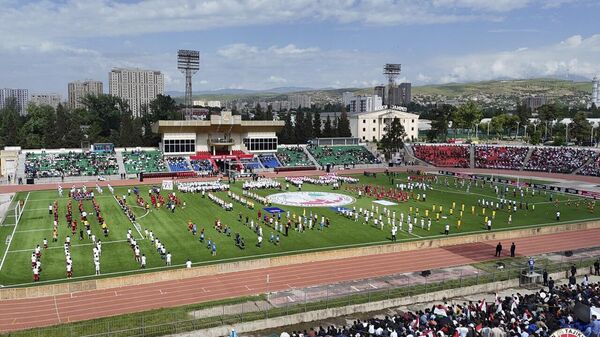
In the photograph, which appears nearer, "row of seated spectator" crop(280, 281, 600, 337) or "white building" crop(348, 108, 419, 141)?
"row of seated spectator" crop(280, 281, 600, 337)

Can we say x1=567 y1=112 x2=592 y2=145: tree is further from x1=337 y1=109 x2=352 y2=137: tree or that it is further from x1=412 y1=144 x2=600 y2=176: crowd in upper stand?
x1=337 y1=109 x2=352 y2=137: tree

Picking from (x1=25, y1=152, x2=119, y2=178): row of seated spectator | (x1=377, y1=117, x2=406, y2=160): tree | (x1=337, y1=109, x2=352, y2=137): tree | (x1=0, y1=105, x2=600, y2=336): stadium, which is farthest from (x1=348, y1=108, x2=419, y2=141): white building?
(x1=25, y1=152, x2=119, y2=178): row of seated spectator

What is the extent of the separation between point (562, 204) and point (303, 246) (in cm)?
2887

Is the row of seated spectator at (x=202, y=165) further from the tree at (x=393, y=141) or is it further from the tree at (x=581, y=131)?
the tree at (x=581, y=131)

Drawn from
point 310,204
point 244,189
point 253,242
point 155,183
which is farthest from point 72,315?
point 155,183

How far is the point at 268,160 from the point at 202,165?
33.5ft

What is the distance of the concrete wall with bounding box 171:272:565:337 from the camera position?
65.9ft

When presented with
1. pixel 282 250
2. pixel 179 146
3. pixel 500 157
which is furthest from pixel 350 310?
pixel 500 157

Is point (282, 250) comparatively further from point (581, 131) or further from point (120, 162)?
point (581, 131)

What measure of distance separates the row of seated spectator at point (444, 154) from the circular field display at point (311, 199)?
3452 centimetres

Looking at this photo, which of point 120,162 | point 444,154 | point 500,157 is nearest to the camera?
point 120,162

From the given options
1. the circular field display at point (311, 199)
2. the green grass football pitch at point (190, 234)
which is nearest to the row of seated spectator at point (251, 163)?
the green grass football pitch at point (190, 234)

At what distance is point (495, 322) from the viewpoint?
672 inches

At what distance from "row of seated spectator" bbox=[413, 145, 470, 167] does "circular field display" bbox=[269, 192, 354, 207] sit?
34.5 m
